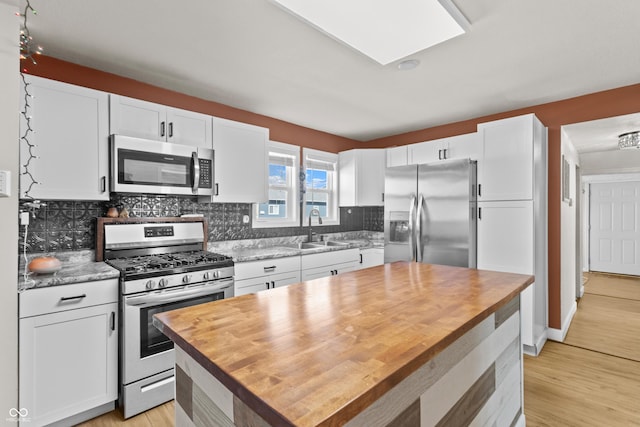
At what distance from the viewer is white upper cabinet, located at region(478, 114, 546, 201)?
10.1 ft

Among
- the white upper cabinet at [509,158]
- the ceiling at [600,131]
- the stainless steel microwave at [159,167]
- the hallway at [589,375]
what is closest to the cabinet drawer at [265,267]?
the stainless steel microwave at [159,167]

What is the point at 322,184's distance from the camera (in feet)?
15.5

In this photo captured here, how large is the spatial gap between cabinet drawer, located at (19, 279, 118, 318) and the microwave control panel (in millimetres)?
1140

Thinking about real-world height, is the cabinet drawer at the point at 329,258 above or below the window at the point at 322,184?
below

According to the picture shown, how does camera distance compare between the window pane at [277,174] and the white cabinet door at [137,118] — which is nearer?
the white cabinet door at [137,118]

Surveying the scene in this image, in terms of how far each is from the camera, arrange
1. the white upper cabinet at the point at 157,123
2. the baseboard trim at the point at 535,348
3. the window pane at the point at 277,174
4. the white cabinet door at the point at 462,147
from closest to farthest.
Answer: the white upper cabinet at the point at 157,123 < the baseboard trim at the point at 535,348 < the white cabinet door at the point at 462,147 < the window pane at the point at 277,174

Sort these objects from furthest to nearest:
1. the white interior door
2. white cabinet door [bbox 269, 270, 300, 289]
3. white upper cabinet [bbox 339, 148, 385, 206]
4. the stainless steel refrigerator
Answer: the white interior door
white upper cabinet [bbox 339, 148, 385, 206]
the stainless steel refrigerator
white cabinet door [bbox 269, 270, 300, 289]

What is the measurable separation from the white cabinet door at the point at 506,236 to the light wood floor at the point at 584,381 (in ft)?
2.94

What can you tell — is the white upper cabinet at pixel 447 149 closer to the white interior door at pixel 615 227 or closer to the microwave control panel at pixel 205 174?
the microwave control panel at pixel 205 174

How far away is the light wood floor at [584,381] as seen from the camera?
213 centimetres

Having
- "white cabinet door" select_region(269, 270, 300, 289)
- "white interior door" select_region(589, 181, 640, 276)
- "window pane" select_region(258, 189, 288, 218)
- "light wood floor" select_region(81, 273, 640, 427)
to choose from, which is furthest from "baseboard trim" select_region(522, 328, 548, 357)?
"white interior door" select_region(589, 181, 640, 276)

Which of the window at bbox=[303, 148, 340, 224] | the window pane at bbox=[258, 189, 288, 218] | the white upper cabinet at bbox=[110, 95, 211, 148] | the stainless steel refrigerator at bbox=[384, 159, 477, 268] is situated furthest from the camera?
the window at bbox=[303, 148, 340, 224]

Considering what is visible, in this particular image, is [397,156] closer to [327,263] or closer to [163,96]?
[327,263]

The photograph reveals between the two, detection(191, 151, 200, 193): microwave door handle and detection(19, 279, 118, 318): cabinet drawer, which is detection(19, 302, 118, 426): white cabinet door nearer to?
detection(19, 279, 118, 318): cabinet drawer
